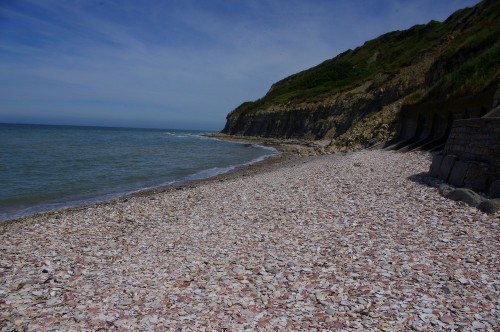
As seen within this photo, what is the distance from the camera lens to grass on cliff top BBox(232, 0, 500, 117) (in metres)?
24.8

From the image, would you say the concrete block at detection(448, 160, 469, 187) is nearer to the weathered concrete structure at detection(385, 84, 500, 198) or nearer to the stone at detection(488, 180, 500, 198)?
the weathered concrete structure at detection(385, 84, 500, 198)

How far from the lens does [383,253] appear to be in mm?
7781

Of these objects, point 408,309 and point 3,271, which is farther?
point 3,271

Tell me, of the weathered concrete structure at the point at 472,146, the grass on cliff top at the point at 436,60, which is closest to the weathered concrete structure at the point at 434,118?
the weathered concrete structure at the point at 472,146

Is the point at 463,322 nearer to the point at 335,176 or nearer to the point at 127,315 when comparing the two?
the point at 127,315

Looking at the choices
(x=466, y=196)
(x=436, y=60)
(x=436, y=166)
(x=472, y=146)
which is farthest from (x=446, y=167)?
(x=436, y=60)

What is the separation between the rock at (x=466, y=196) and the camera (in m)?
10.6

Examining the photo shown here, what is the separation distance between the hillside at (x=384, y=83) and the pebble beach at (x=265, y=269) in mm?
14416

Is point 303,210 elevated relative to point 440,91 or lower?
lower

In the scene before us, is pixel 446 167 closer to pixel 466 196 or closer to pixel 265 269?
pixel 466 196

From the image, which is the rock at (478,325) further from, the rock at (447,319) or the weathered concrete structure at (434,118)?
the weathered concrete structure at (434,118)

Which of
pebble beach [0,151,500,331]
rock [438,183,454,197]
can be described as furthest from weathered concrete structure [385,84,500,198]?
pebble beach [0,151,500,331]

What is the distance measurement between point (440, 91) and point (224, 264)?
25.2 metres

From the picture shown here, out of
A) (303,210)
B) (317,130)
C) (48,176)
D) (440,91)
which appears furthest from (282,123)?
(303,210)
